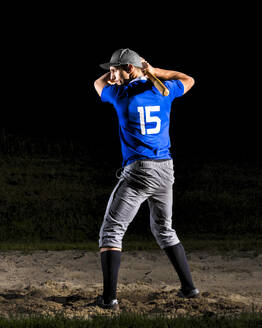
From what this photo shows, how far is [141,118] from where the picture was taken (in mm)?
4664

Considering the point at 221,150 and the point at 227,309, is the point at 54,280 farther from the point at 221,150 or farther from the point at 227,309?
the point at 221,150

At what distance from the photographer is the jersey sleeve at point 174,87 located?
489cm

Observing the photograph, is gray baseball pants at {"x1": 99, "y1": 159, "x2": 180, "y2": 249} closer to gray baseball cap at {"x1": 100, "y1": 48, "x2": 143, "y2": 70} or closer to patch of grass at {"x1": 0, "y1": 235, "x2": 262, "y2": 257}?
gray baseball cap at {"x1": 100, "y1": 48, "x2": 143, "y2": 70}

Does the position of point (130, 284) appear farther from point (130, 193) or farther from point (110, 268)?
point (130, 193)

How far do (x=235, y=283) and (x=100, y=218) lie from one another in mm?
4503

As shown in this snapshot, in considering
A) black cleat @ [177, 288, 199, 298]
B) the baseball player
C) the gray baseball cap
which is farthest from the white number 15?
black cleat @ [177, 288, 199, 298]

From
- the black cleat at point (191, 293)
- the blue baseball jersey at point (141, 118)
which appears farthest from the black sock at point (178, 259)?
the blue baseball jersey at point (141, 118)

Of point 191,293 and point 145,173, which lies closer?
point 145,173

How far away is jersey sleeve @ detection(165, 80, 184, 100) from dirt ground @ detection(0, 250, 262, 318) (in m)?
1.94

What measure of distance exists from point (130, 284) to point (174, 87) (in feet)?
8.01

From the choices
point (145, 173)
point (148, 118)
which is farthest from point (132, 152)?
point (148, 118)

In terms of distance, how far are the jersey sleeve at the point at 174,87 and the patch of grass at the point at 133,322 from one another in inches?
78.1

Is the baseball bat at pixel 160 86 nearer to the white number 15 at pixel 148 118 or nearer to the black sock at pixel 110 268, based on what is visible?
the white number 15 at pixel 148 118

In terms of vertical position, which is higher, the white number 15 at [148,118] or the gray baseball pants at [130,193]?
the white number 15 at [148,118]
